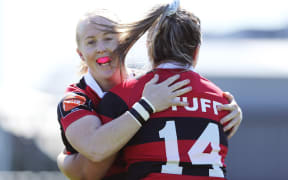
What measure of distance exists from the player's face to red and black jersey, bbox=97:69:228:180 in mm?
376

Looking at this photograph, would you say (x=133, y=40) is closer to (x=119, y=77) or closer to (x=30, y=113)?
(x=119, y=77)

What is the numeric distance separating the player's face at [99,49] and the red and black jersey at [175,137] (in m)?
0.38

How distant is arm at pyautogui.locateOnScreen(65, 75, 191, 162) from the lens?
10.7 ft

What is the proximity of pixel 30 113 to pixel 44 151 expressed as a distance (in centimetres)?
122

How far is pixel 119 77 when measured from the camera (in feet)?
12.5

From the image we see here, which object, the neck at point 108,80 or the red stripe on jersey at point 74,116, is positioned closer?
the red stripe on jersey at point 74,116

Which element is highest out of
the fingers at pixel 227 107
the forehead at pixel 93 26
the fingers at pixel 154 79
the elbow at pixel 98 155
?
the forehead at pixel 93 26

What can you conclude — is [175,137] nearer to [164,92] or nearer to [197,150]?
[197,150]

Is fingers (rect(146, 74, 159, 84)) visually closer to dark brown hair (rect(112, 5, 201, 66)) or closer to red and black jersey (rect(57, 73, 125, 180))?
dark brown hair (rect(112, 5, 201, 66))

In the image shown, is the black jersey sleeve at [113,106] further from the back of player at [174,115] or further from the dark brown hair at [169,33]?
the dark brown hair at [169,33]

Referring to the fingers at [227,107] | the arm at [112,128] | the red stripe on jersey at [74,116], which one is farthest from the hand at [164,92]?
the red stripe on jersey at [74,116]

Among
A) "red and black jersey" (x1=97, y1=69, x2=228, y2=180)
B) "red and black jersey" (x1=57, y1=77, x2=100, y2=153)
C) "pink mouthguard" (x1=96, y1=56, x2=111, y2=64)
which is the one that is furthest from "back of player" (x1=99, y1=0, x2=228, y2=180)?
"pink mouthguard" (x1=96, y1=56, x2=111, y2=64)

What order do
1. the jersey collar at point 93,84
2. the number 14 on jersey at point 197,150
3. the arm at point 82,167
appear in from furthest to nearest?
the jersey collar at point 93,84
the arm at point 82,167
the number 14 on jersey at point 197,150

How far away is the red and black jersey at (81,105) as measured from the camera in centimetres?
345
